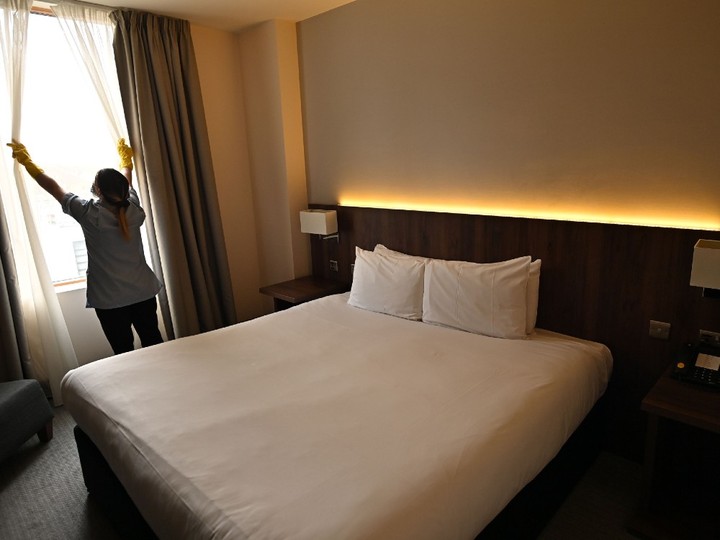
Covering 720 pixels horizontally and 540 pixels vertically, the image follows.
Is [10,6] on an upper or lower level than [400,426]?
upper

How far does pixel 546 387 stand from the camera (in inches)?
72.9

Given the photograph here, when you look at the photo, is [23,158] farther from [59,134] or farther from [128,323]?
[128,323]

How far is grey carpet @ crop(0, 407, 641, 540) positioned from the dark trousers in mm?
726

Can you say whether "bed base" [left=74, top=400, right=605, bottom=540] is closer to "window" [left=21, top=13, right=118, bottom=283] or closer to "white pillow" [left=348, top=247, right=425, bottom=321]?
"white pillow" [left=348, top=247, right=425, bottom=321]

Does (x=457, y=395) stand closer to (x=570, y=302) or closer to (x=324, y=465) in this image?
(x=324, y=465)

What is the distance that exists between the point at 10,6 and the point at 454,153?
2828 mm

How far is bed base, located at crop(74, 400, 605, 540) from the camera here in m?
1.62

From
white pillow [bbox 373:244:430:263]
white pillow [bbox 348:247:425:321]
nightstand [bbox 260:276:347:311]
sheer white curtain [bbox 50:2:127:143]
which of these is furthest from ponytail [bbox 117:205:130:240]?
white pillow [bbox 373:244:430:263]

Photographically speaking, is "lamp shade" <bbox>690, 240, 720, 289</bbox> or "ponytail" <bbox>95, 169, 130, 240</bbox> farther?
Answer: "ponytail" <bbox>95, 169, 130, 240</bbox>

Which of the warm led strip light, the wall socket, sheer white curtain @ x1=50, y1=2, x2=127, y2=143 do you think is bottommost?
the wall socket

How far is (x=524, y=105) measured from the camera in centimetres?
243

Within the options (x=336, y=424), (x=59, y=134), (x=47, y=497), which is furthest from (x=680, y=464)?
(x=59, y=134)

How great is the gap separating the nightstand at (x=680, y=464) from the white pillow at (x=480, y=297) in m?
0.70

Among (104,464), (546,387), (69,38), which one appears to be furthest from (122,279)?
(546,387)
